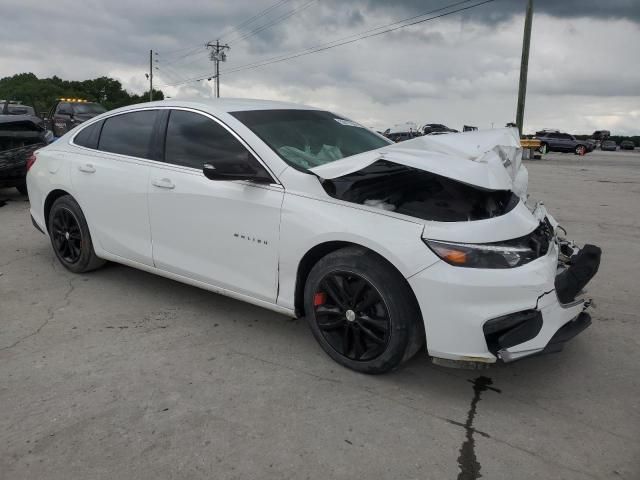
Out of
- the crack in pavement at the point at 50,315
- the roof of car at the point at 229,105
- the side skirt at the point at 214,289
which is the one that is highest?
the roof of car at the point at 229,105

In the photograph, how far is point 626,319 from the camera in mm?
3945

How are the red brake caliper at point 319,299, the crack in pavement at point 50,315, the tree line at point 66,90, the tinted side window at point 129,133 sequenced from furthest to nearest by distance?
1. the tree line at point 66,90
2. the tinted side window at point 129,133
3. the crack in pavement at point 50,315
4. the red brake caliper at point 319,299

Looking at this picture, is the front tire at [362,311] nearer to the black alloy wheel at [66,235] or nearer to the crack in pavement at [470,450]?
the crack in pavement at [470,450]

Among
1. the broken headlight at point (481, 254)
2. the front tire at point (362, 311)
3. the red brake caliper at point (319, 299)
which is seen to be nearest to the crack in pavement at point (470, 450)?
the front tire at point (362, 311)

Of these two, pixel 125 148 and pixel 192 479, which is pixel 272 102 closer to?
pixel 125 148

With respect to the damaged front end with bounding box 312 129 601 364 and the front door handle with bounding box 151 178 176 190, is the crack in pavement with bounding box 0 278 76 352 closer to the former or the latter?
the front door handle with bounding box 151 178 176 190

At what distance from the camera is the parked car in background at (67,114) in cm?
1947

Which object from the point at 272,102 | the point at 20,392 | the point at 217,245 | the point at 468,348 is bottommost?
the point at 20,392

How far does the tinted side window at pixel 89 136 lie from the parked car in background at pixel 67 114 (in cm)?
1611

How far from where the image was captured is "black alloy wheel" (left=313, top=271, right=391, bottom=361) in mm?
2877

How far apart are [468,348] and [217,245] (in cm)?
171

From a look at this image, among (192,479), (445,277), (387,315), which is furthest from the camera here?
(387,315)

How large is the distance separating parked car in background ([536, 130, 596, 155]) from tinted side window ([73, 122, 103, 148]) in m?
36.7

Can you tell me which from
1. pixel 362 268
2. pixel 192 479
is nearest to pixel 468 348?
pixel 362 268
